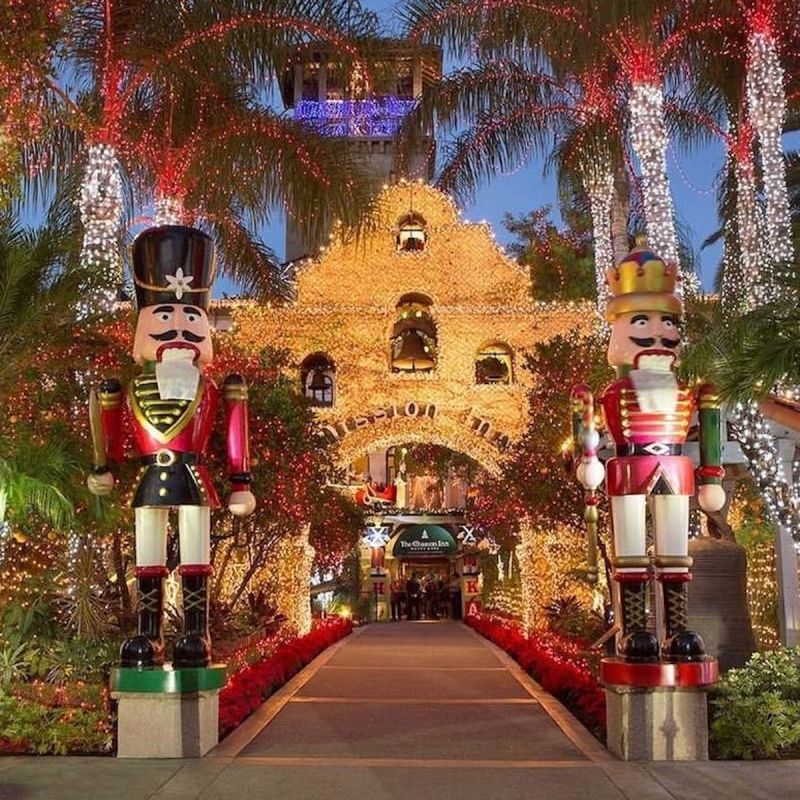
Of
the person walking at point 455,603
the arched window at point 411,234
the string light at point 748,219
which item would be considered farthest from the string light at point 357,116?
the person walking at point 455,603

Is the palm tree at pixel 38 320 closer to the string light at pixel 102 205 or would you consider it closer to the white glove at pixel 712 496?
the string light at pixel 102 205

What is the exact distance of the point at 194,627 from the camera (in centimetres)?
748

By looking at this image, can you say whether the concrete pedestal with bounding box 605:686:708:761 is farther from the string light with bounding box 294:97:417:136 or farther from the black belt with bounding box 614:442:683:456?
the string light with bounding box 294:97:417:136

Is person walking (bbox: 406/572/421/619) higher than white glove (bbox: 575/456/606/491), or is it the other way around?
white glove (bbox: 575/456/606/491)

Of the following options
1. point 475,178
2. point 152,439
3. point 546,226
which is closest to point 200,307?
point 152,439

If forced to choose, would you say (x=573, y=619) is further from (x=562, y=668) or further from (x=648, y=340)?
(x=648, y=340)

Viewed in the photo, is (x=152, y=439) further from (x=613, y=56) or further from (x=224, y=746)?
(x=613, y=56)

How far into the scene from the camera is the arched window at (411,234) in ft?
64.1

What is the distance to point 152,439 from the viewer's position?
7328 millimetres

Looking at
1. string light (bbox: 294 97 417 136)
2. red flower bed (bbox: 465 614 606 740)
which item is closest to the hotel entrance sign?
red flower bed (bbox: 465 614 606 740)

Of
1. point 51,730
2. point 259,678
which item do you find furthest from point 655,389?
point 259,678

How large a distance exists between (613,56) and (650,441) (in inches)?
258

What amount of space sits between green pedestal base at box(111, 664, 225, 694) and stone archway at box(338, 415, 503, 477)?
11303mm

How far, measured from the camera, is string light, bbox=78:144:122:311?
10.8 m
